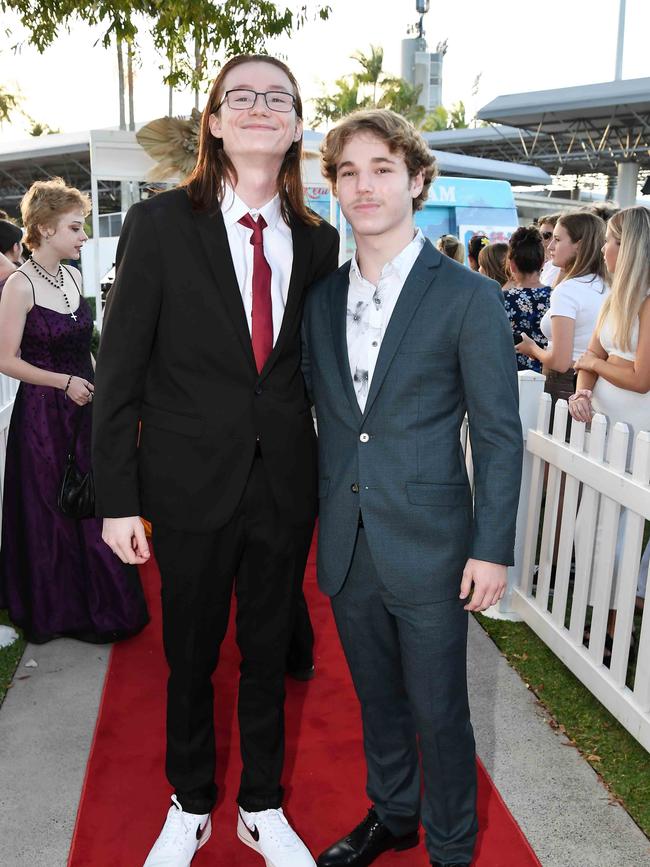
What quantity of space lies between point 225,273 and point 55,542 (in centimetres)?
232

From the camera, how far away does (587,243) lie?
16.6 feet

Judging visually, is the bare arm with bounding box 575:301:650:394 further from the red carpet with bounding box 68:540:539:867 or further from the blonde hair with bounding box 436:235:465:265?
the blonde hair with bounding box 436:235:465:265

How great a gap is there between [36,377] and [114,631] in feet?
4.16

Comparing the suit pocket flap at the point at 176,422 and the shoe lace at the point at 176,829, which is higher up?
the suit pocket flap at the point at 176,422

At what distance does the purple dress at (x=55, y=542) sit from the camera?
405cm

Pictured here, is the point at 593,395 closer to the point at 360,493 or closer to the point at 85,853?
the point at 360,493

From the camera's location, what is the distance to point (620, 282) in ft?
12.7

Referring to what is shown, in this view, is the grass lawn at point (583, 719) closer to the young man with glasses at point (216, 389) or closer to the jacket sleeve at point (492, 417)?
the young man with glasses at point (216, 389)

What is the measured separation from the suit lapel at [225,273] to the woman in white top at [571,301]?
3067 mm

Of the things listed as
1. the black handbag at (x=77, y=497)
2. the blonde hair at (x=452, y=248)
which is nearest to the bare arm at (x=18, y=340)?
the black handbag at (x=77, y=497)

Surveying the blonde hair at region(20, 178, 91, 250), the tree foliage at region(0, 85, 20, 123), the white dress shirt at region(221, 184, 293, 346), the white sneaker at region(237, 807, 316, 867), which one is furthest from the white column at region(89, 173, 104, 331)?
the tree foliage at region(0, 85, 20, 123)

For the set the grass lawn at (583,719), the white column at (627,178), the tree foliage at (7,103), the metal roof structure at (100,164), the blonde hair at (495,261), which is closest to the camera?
the grass lawn at (583,719)

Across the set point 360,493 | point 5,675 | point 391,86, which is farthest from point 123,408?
point 391,86

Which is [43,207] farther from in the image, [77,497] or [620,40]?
[620,40]
